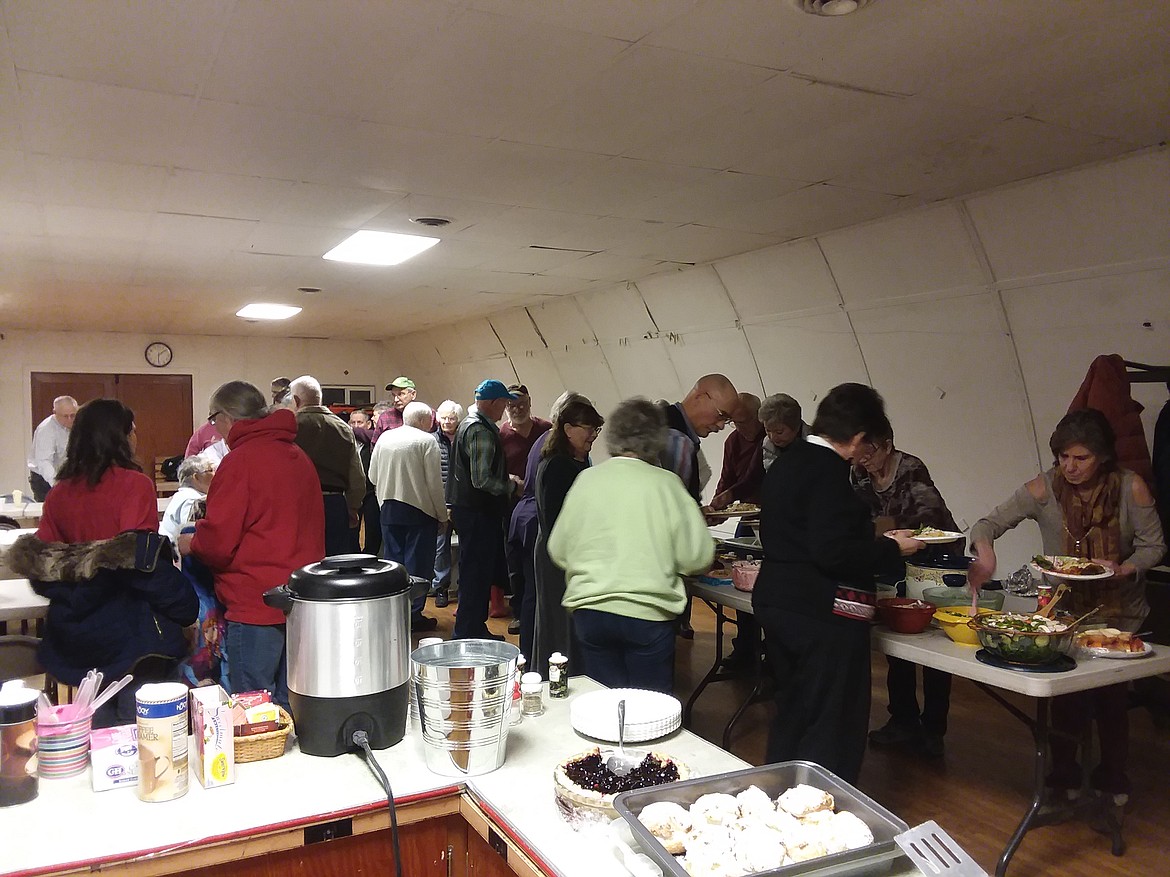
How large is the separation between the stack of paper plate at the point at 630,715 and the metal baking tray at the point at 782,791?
302mm

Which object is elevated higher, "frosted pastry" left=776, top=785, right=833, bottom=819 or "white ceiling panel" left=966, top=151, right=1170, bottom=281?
"white ceiling panel" left=966, top=151, right=1170, bottom=281

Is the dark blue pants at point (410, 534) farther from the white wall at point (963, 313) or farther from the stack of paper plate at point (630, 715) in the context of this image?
the stack of paper plate at point (630, 715)

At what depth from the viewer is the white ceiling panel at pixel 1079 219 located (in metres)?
3.73

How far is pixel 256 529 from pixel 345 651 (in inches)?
46.5

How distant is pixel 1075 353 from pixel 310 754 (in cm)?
411

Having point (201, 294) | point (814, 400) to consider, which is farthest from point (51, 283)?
point (814, 400)

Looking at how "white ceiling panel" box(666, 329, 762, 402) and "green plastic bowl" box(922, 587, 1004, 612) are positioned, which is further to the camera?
"white ceiling panel" box(666, 329, 762, 402)

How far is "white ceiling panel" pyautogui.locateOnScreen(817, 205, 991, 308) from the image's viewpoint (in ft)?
15.1

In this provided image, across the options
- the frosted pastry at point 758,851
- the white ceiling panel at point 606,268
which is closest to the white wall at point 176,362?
the white ceiling panel at point 606,268

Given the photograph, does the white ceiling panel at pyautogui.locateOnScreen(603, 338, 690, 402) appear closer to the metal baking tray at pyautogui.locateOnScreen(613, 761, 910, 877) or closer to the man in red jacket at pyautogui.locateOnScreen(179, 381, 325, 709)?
the man in red jacket at pyautogui.locateOnScreen(179, 381, 325, 709)

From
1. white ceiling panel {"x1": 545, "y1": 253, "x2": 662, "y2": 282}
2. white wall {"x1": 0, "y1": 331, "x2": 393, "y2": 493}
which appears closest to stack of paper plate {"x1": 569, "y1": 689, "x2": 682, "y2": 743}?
white ceiling panel {"x1": 545, "y1": 253, "x2": 662, "y2": 282}

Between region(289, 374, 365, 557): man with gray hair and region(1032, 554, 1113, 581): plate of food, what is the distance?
12.1 ft

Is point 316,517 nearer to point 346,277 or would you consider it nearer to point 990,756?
point 990,756

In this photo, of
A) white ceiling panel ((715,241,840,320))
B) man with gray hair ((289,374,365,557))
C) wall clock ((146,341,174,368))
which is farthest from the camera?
wall clock ((146,341,174,368))
